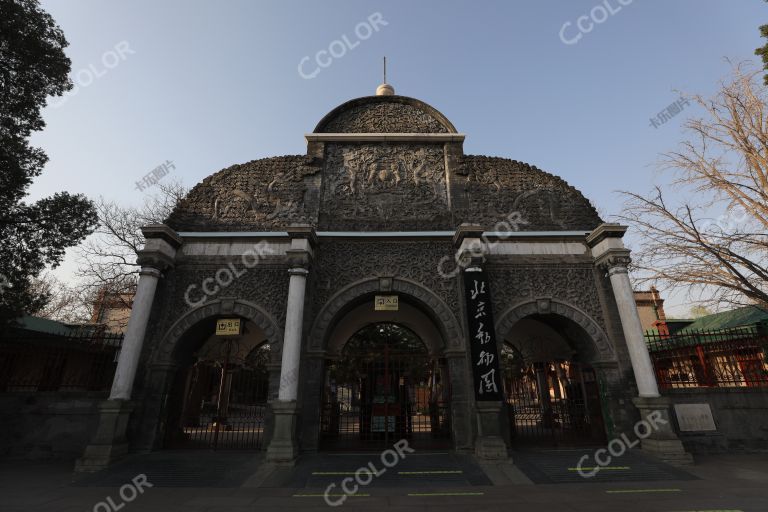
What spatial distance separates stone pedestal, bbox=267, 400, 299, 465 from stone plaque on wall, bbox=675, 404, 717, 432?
9175 millimetres

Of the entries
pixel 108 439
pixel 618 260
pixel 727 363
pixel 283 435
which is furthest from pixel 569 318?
pixel 108 439

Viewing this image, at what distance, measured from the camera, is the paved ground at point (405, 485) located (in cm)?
504

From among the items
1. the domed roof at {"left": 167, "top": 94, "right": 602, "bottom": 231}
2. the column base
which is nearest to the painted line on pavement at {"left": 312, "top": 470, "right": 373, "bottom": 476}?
the column base

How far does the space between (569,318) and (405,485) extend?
6019mm

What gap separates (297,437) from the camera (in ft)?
26.5

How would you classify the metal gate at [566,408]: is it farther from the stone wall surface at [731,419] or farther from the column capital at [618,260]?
the column capital at [618,260]

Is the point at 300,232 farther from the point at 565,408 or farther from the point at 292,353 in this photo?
the point at 565,408

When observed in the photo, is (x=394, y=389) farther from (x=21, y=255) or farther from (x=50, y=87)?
(x=50, y=87)

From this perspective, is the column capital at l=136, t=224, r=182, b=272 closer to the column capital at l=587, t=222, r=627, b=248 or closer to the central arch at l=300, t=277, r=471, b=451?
the central arch at l=300, t=277, r=471, b=451

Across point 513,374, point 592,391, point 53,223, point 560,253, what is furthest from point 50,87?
point 592,391

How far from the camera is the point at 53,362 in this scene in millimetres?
8945

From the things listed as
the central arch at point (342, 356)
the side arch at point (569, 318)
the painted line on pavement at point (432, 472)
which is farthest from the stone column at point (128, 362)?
the side arch at point (569, 318)

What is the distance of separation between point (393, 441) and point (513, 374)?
163 inches

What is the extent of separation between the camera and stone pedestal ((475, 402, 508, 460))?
24.5 ft
